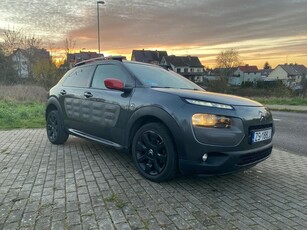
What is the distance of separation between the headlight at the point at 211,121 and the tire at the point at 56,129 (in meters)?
3.35

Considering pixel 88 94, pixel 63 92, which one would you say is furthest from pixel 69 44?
pixel 88 94

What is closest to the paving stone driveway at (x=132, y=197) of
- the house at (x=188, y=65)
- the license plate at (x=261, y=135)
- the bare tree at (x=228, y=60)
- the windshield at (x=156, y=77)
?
the license plate at (x=261, y=135)

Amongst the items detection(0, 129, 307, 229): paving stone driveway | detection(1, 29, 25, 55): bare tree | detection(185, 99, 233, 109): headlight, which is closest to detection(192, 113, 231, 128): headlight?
detection(185, 99, 233, 109): headlight

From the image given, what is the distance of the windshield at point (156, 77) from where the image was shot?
162 inches

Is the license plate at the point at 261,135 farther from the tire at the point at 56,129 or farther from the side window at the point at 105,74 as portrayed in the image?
the tire at the point at 56,129

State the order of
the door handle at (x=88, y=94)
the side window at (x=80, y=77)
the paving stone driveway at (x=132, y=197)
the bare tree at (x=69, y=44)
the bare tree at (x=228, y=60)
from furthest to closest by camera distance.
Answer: the bare tree at (x=228, y=60)
the bare tree at (x=69, y=44)
the side window at (x=80, y=77)
the door handle at (x=88, y=94)
the paving stone driveway at (x=132, y=197)

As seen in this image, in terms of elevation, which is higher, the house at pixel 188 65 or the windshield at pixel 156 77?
the house at pixel 188 65

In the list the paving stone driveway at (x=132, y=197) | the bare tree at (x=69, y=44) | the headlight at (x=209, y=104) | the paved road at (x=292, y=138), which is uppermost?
the bare tree at (x=69, y=44)

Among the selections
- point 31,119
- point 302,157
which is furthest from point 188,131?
point 31,119

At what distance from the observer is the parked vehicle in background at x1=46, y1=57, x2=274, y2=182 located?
3164mm

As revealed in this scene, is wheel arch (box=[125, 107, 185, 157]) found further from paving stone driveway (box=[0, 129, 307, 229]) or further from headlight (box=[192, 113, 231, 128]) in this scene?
paving stone driveway (box=[0, 129, 307, 229])

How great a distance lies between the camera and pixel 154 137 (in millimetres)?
3592

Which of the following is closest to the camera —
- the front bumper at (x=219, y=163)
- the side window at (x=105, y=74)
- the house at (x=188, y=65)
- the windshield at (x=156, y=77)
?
the front bumper at (x=219, y=163)

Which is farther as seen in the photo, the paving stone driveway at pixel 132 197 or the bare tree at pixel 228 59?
the bare tree at pixel 228 59
